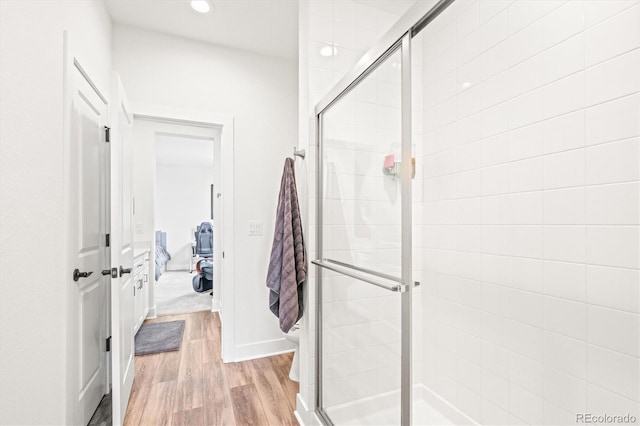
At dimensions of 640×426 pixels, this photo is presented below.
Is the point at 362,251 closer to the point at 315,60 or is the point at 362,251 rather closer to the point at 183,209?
the point at 315,60

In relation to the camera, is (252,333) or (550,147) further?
(252,333)

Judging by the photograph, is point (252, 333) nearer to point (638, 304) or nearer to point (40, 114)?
point (40, 114)

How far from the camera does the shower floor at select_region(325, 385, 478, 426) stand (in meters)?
1.25

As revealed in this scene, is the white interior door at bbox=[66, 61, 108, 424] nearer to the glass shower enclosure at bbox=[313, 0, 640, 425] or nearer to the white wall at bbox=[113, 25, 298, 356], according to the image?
the white wall at bbox=[113, 25, 298, 356]

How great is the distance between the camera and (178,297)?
4758 mm

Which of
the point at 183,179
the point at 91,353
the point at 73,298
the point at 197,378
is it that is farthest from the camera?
the point at 183,179

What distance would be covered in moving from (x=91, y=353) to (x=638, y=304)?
2688 mm

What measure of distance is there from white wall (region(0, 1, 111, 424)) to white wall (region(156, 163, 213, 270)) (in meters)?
6.25

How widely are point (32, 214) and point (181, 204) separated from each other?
662 centimetres

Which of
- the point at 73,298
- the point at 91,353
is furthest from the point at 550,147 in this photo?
the point at 91,353

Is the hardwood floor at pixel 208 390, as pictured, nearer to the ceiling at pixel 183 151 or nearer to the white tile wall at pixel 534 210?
the white tile wall at pixel 534 210

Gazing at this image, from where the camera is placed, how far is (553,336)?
4.48 feet

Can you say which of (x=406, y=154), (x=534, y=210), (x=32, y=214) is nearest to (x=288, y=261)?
(x=406, y=154)

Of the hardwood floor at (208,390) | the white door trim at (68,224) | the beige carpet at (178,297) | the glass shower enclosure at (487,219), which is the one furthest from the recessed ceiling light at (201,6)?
the beige carpet at (178,297)
